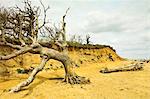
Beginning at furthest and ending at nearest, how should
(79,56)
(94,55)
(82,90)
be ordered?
(94,55) < (79,56) < (82,90)

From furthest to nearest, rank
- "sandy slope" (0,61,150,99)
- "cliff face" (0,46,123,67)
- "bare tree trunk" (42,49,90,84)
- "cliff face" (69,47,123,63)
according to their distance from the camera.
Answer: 1. "cliff face" (69,47,123,63)
2. "cliff face" (0,46,123,67)
3. "bare tree trunk" (42,49,90,84)
4. "sandy slope" (0,61,150,99)

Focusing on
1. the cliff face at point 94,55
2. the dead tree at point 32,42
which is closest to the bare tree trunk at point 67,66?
the dead tree at point 32,42

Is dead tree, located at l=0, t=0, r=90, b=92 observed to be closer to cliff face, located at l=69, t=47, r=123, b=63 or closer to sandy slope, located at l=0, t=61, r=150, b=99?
sandy slope, located at l=0, t=61, r=150, b=99

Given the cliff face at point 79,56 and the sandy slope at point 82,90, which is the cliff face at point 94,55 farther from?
the sandy slope at point 82,90

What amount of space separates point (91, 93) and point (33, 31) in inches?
201

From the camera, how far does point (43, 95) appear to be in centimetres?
1359

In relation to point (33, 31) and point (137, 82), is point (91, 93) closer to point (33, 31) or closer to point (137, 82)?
point (137, 82)

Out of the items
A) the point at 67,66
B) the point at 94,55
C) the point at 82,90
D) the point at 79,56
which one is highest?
the point at 94,55

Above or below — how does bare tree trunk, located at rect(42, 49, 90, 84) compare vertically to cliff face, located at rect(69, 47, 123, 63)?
below

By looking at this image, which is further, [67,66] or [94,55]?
[94,55]

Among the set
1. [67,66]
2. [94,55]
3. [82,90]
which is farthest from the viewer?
[94,55]

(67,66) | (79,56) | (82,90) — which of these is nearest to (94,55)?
(79,56)

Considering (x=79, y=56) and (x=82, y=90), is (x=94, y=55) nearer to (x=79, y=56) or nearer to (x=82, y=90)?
(x=79, y=56)

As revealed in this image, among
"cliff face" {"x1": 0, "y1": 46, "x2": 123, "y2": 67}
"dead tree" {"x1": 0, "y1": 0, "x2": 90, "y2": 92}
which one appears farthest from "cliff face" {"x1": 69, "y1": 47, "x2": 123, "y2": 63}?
"dead tree" {"x1": 0, "y1": 0, "x2": 90, "y2": 92}
